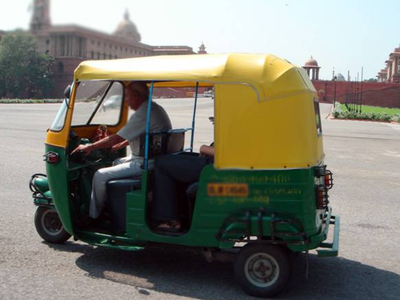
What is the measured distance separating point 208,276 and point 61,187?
157 cm

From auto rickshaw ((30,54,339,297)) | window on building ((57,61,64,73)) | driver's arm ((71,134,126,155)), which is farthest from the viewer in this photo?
window on building ((57,61,64,73))

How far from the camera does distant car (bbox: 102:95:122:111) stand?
6.01 metres

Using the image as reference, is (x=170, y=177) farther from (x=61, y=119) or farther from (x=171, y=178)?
(x=61, y=119)

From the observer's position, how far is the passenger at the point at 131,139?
493cm

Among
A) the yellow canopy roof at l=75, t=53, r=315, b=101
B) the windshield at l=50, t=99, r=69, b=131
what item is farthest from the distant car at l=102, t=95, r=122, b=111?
the yellow canopy roof at l=75, t=53, r=315, b=101

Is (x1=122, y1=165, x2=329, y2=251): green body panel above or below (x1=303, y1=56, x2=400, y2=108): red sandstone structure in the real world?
below

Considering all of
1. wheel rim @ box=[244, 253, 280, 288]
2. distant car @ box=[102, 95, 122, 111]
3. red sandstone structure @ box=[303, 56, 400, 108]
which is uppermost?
red sandstone structure @ box=[303, 56, 400, 108]

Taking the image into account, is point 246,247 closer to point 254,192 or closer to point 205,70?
point 254,192

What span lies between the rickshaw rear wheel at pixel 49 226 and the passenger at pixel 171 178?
141 cm

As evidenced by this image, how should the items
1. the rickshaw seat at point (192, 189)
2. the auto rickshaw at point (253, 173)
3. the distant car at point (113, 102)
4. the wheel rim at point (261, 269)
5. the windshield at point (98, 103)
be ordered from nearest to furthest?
the auto rickshaw at point (253, 173) < the wheel rim at point (261, 269) < the rickshaw seat at point (192, 189) < the windshield at point (98, 103) < the distant car at point (113, 102)

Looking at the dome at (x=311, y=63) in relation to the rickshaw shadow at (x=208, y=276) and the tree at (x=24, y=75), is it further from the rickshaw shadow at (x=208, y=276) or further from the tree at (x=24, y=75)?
the rickshaw shadow at (x=208, y=276)

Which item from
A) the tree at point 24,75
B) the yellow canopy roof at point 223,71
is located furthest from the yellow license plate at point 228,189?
the tree at point 24,75

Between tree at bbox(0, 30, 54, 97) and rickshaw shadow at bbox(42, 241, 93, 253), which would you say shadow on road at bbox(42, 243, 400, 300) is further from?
tree at bbox(0, 30, 54, 97)

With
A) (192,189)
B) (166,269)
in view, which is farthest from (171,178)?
(166,269)
